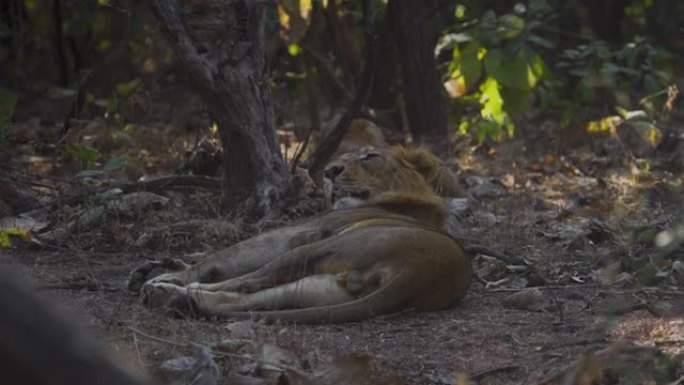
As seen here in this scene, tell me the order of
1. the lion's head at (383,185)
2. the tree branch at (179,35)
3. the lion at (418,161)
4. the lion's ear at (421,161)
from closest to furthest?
the lion's head at (383,185) < the lion at (418,161) < the lion's ear at (421,161) < the tree branch at (179,35)

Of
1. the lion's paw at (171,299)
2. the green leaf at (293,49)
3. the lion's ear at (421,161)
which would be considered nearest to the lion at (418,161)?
the lion's ear at (421,161)

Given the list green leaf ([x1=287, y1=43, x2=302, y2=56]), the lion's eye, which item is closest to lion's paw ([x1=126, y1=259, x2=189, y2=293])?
the lion's eye

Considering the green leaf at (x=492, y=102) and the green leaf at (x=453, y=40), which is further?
the green leaf at (x=492, y=102)

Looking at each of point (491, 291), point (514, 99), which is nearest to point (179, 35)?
point (491, 291)

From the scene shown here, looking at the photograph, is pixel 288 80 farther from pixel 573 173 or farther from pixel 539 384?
pixel 539 384

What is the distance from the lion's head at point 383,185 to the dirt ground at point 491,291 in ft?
1.24

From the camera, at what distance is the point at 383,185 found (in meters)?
5.98

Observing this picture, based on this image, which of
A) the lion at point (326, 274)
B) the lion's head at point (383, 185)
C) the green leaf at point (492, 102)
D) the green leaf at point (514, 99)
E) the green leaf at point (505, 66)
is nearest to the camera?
the lion at point (326, 274)

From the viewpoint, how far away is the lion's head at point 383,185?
19.3ft

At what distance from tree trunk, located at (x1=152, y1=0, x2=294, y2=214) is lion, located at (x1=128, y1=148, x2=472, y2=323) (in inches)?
45.4

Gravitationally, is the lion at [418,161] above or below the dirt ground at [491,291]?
above

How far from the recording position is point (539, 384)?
3.55 meters

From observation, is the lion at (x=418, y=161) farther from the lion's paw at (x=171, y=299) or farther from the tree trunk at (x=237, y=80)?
the lion's paw at (x=171, y=299)

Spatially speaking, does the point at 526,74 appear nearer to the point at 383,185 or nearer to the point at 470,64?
the point at 470,64
